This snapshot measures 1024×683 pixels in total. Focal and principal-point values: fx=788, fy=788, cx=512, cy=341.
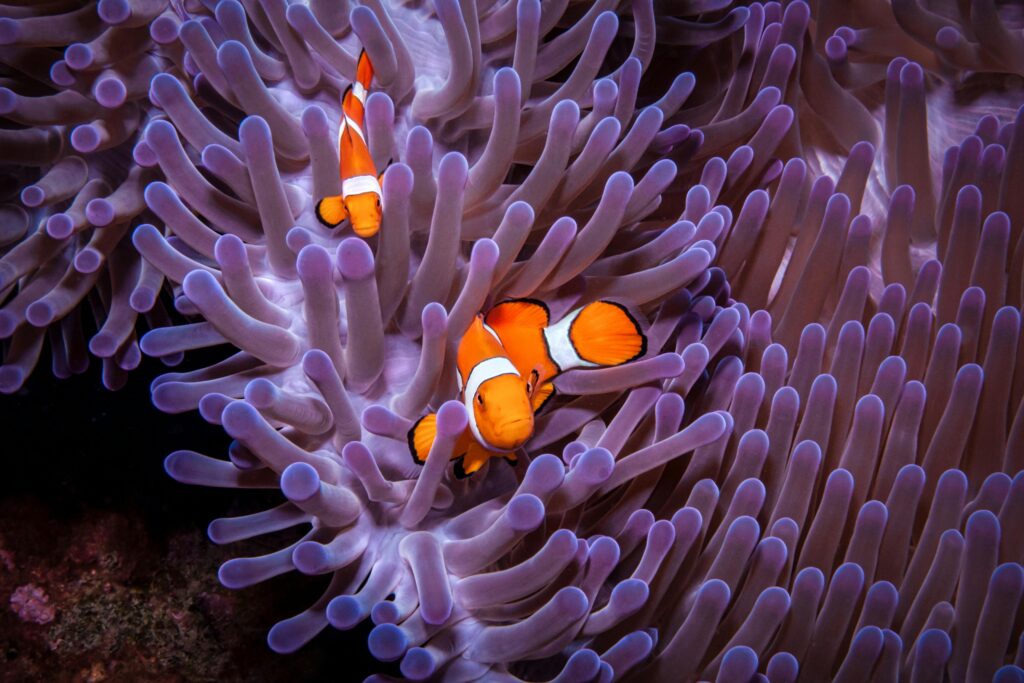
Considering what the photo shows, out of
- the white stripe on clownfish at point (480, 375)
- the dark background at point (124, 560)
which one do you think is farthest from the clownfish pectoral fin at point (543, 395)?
the dark background at point (124, 560)

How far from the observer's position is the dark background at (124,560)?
1724mm

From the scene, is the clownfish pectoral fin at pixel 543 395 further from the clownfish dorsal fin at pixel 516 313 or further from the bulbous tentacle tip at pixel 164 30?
the bulbous tentacle tip at pixel 164 30

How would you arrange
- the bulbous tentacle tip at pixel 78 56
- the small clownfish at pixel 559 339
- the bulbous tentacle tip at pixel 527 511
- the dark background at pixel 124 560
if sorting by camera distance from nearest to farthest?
the bulbous tentacle tip at pixel 527 511 < the small clownfish at pixel 559 339 < the bulbous tentacle tip at pixel 78 56 < the dark background at pixel 124 560

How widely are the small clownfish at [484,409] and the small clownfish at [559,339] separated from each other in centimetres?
5

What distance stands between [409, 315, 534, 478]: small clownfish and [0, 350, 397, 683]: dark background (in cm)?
70

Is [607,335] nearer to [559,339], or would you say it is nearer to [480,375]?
[559,339]

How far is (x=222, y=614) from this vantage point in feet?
5.83

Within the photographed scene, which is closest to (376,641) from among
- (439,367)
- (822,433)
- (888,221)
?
(439,367)

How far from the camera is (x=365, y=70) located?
131cm

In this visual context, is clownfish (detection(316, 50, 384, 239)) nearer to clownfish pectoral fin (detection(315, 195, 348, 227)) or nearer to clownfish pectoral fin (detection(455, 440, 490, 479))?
clownfish pectoral fin (detection(315, 195, 348, 227))

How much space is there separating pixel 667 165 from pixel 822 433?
53cm

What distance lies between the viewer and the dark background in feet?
5.65

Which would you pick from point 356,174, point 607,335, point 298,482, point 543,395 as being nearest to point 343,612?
point 298,482

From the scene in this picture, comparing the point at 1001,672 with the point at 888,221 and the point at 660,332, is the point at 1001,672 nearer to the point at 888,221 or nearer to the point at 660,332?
the point at 660,332
